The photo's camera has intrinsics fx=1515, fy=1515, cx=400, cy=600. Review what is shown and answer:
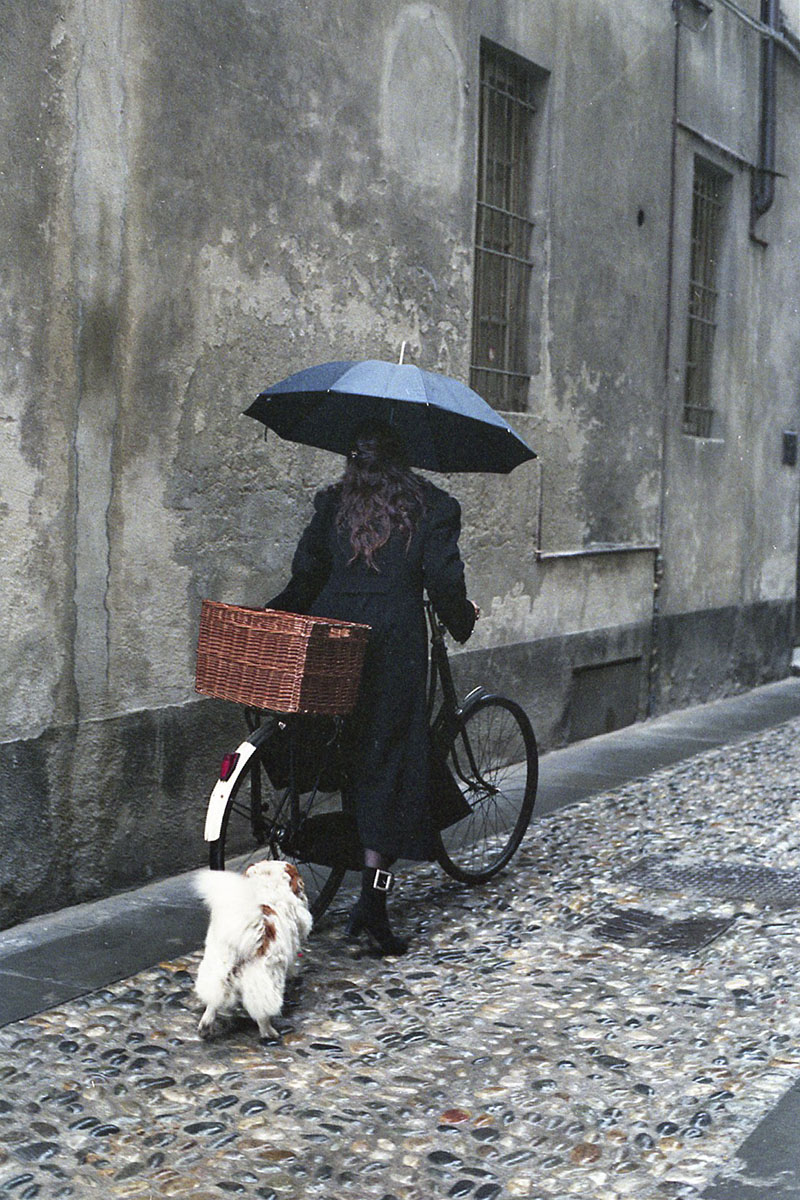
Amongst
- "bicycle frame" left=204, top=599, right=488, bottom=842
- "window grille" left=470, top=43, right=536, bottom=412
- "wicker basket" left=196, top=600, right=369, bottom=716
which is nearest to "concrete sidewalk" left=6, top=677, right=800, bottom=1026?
"bicycle frame" left=204, top=599, right=488, bottom=842

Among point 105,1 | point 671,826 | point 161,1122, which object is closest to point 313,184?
point 105,1

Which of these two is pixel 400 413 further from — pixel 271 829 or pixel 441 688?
pixel 271 829

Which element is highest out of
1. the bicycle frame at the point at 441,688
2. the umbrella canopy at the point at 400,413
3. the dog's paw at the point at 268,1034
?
the umbrella canopy at the point at 400,413

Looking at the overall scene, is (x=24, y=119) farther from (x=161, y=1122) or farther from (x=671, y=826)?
(x=671, y=826)

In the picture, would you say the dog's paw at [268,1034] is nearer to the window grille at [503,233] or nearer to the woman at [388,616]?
the woman at [388,616]

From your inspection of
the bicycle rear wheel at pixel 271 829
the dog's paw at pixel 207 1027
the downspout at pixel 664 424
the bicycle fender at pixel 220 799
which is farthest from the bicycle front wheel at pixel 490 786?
the downspout at pixel 664 424

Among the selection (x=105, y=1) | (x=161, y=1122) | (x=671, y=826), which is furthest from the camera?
(x=671, y=826)

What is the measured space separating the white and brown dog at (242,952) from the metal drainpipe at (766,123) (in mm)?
9483

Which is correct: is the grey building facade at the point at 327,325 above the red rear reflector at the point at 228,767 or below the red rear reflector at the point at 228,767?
above

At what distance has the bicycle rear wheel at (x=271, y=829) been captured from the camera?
4.65 metres

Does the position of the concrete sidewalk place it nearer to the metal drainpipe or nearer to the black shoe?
the black shoe

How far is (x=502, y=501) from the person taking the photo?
332 inches

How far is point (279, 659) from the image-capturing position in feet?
14.7

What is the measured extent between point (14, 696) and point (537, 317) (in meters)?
4.72
